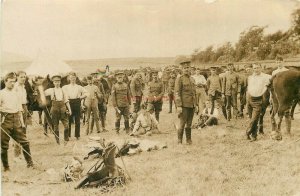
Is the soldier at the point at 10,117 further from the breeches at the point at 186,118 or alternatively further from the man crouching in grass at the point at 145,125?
the breeches at the point at 186,118

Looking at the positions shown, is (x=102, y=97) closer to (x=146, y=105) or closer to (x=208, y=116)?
(x=146, y=105)

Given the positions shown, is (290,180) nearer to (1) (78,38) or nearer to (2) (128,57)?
(2) (128,57)

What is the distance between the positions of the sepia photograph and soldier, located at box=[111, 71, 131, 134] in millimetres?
17

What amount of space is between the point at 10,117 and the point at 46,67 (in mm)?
807

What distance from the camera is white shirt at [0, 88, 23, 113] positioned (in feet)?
17.1

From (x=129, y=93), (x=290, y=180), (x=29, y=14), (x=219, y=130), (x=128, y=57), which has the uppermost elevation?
(x=29, y=14)

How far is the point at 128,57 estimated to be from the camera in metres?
5.91

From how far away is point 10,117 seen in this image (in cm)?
529

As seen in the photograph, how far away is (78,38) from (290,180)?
3381 millimetres

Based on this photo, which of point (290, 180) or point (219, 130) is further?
point (219, 130)

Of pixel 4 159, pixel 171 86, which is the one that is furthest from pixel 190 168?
pixel 171 86

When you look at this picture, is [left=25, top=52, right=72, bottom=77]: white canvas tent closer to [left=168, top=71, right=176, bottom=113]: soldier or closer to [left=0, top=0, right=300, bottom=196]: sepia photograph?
[left=0, top=0, right=300, bottom=196]: sepia photograph

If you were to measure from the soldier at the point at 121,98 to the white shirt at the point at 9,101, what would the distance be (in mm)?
1797

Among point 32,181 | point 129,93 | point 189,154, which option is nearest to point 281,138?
point 189,154
